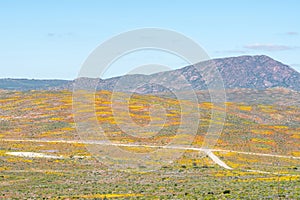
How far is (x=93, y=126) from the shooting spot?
148m

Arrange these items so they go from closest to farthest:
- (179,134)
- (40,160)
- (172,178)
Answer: (172,178)
(40,160)
(179,134)

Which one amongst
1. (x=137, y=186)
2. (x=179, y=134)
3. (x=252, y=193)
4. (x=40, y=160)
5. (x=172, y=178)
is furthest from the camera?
Result: (x=179, y=134)

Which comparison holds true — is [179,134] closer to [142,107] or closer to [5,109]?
[142,107]

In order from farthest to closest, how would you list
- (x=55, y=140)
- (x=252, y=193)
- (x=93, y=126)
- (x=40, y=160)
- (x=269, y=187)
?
1. (x=93, y=126)
2. (x=55, y=140)
3. (x=40, y=160)
4. (x=269, y=187)
5. (x=252, y=193)

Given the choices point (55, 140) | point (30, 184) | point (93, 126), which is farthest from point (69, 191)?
point (93, 126)

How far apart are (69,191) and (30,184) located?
8.10 metres

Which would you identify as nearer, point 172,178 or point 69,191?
point 69,191

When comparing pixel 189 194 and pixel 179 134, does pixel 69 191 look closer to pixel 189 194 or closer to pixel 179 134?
pixel 189 194

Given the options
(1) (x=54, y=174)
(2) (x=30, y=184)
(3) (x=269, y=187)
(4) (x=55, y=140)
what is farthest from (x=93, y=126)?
(3) (x=269, y=187)

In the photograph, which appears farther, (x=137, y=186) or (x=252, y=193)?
(x=137, y=186)

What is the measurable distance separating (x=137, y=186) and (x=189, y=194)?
33.1 ft

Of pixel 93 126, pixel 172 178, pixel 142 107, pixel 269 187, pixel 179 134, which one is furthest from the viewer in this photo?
pixel 142 107

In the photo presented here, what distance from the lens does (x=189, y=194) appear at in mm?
58438

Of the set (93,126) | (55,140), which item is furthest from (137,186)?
(93,126)
